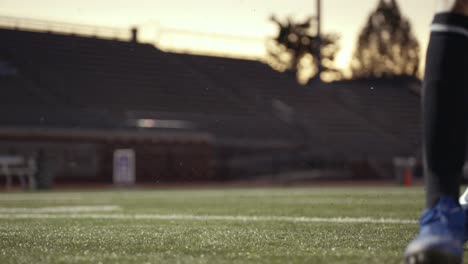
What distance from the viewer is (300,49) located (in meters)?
41.6

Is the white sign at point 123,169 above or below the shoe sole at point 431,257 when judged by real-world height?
below

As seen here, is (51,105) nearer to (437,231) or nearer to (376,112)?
(376,112)

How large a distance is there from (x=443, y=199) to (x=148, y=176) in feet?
62.5

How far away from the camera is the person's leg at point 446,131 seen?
154 centimetres

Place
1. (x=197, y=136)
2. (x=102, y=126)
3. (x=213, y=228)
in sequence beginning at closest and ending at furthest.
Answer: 1. (x=213, y=228)
2. (x=102, y=126)
3. (x=197, y=136)

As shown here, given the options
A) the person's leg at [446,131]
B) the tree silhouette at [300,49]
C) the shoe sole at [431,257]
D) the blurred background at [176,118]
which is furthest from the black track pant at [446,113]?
the tree silhouette at [300,49]

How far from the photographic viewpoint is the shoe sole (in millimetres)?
1430

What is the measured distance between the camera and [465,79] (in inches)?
62.1

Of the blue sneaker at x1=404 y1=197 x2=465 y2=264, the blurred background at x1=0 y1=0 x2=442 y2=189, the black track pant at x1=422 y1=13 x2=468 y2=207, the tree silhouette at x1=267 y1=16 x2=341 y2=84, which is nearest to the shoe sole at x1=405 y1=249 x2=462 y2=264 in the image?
the blue sneaker at x1=404 y1=197 x2=465 y2=264

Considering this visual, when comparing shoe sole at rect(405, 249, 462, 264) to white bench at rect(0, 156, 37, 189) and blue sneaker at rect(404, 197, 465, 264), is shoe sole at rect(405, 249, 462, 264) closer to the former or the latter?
blue sneaker at rect(404, 197, 465, 264)

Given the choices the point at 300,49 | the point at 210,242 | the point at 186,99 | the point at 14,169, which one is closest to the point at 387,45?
the point at 300,49

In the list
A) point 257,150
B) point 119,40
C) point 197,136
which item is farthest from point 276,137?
point 119,40

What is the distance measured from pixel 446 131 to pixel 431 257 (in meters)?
0.25

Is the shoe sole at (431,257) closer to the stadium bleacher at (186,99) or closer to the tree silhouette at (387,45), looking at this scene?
the stadium bleacher at (186,99)
